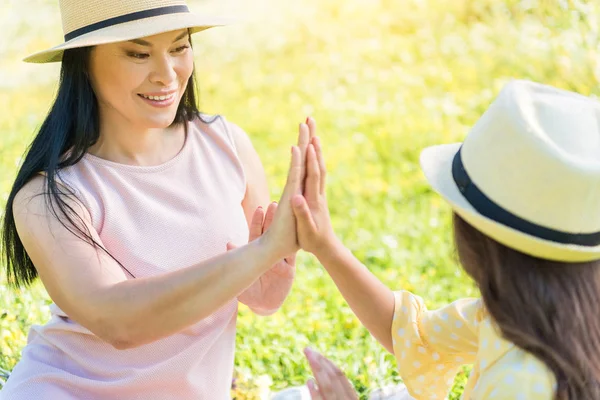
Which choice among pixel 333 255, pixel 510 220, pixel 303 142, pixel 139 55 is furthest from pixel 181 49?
pixel 510 220

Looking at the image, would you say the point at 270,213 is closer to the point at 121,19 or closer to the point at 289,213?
the point at 289,213

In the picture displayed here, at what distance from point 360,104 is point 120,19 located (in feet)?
15.3

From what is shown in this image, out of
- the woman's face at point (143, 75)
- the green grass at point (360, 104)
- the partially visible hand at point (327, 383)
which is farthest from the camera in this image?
the green grass at point (360, 104)

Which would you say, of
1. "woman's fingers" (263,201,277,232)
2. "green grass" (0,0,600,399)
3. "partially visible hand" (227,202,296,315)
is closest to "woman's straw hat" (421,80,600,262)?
"woman's fingers" (263,201,277,232)

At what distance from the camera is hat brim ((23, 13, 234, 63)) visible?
260 centimetres

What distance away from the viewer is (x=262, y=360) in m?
4.03

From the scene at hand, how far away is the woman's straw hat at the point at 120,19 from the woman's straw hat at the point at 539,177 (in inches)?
38.6

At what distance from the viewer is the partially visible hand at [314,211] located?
256 centimetres

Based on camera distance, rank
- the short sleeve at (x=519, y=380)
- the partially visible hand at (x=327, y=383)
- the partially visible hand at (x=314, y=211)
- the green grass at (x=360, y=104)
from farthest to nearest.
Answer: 1. the green grass at (x=360, y=104)
2. the partially visible hand at (x=314, y=211)
3. the partially visible hand at (x=327, y=383)
4. the short sleeve at (x=519, y=380)

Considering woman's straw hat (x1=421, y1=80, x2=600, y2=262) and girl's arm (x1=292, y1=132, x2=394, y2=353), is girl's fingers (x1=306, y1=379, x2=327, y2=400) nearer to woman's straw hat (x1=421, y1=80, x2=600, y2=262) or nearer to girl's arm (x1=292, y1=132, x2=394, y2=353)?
girl's arm (x1=292, y1=132, x2=394, y2=353)

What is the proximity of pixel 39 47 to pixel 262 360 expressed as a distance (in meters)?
5.26

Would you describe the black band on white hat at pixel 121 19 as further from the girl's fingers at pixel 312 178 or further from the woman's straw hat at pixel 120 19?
the girl's fingers at pixel 312 178

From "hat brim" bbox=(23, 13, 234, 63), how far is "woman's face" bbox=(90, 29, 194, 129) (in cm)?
4

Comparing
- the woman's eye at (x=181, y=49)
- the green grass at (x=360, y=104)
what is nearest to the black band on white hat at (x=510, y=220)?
the woman's eye at (x=181, y=49)
